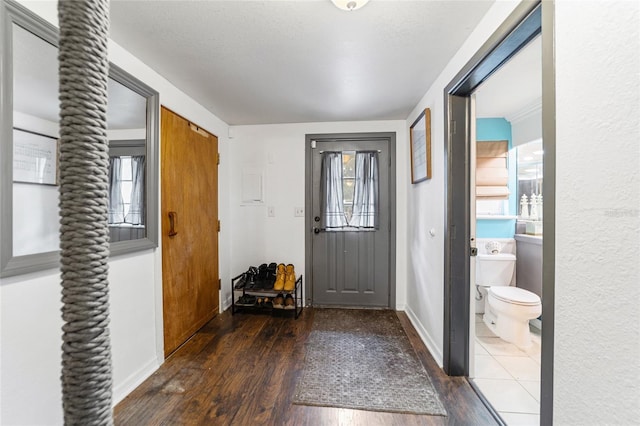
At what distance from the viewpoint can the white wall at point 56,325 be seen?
3.45ft

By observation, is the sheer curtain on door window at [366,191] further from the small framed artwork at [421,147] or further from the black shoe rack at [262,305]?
the black shoe rack at [262,305]

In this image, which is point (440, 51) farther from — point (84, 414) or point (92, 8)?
point (84, 414)

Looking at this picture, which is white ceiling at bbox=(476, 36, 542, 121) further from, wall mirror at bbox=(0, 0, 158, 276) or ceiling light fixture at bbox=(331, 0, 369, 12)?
Answer: wall mirror at bbox=(0, 0, 158, 276)

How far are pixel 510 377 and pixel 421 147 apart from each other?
174 centimetres

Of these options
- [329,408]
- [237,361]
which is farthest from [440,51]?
[237,361]

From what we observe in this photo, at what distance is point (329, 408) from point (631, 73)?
178 cm

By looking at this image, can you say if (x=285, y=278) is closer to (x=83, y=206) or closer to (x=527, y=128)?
(x=83, y=206)

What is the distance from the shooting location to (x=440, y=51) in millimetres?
1619

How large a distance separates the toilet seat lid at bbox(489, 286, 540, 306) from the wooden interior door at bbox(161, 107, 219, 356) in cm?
253

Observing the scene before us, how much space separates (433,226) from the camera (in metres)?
2.02

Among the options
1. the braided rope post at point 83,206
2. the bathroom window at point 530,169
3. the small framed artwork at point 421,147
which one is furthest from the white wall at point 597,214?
the bathroom window at point 530,169

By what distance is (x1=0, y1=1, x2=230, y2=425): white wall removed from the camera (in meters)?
1.05

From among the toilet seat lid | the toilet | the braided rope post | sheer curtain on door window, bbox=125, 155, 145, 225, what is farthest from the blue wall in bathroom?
the braided rope post

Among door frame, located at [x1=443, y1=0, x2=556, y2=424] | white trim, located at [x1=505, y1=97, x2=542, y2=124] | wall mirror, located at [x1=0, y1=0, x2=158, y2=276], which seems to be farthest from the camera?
white trim, located at [x1=505, y1=97, x2=542, y2=124]
